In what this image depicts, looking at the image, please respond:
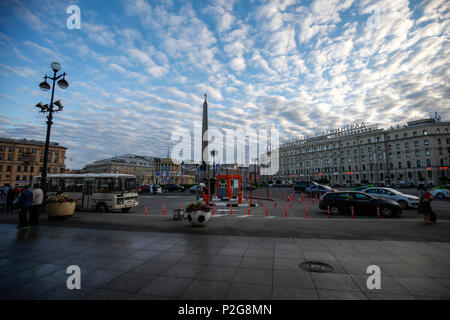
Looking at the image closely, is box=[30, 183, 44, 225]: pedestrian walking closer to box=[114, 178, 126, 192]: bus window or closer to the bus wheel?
the bus wheel

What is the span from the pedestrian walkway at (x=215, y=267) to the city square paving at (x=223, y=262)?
0.7 inches

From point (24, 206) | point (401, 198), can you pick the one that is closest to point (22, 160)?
point (24, 206)

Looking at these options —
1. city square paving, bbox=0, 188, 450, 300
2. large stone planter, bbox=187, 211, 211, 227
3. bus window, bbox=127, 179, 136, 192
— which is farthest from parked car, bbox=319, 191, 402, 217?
bus window, bbox=127, 179, 136, 192

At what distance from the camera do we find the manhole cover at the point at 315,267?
445 cm

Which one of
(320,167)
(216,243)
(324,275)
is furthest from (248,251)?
→ (320,167)

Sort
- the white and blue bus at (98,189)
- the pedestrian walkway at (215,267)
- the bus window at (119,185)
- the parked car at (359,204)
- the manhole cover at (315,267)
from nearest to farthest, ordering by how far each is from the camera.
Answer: the pedestrian walkway at (215,267), the manhole cover at (315,267), the parked car at (359,204), the white and blue bus at (98,189), the bus window at (119,185)

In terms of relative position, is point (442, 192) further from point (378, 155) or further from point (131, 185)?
point (378, 155)

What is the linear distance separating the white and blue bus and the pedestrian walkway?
20.1 ft

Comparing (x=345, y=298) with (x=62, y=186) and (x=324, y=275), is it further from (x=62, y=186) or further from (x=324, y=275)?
(x=62, y=186)

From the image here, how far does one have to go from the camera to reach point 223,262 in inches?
195

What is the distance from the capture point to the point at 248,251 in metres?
5.76

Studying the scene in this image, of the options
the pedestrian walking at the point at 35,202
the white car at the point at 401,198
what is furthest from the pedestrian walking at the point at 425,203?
the pedestrian walking at the point at 35,202

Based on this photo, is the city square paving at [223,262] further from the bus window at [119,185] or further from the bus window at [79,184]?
the bus window at [79,184]

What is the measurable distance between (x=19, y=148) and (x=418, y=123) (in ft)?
458
